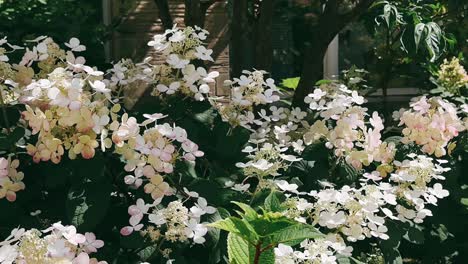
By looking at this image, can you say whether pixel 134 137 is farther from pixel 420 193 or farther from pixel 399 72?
pixel 399 72

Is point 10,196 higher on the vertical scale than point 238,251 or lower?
lower

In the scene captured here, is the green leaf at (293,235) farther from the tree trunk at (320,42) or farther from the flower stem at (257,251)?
the tree trunk at (320,42)

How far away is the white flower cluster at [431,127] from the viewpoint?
2629mm

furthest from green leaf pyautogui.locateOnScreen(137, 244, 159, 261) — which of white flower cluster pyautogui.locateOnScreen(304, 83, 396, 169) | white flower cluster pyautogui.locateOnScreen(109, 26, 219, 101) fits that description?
white flower cluster pyautogui.locateOnScreen(304, 83, 396, 169)

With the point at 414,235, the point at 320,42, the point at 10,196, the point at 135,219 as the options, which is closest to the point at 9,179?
the point at 10,196

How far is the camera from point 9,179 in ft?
6.91

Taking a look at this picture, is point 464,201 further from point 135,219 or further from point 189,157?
point 135,219

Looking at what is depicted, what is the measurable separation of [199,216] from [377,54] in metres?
3.68

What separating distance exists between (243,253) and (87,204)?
0.77 meters

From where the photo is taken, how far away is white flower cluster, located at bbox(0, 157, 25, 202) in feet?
6.73

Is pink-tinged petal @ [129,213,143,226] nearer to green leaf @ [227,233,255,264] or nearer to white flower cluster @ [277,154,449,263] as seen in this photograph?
white flower cluster @ [277,154,449,263]

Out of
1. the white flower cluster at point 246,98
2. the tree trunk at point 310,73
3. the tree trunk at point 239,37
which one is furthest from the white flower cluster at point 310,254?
the tree trunk at point 239,37

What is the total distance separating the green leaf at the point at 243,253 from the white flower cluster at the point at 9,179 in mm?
882

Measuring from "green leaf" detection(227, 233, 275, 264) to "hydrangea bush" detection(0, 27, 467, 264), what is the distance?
212 millimetres
